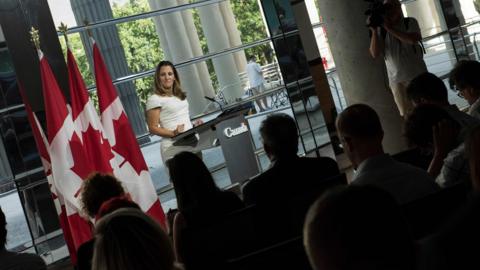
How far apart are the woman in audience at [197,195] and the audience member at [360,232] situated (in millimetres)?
2691

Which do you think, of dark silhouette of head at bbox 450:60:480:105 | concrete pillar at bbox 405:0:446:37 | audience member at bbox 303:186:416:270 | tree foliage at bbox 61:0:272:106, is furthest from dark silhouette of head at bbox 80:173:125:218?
concrete pillar at bbox 405:0:446:37

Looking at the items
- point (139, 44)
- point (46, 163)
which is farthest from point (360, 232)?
point (139, 44)

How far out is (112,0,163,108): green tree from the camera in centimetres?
763

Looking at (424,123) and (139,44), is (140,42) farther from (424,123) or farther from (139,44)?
(424,123)

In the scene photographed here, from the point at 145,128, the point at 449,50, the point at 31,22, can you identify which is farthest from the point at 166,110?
the point at 449,50

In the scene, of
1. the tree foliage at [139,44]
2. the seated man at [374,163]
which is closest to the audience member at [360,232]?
the seated man at [374,163]

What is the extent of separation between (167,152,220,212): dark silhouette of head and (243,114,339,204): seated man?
168 millimetres

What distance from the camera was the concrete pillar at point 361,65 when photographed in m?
7.92

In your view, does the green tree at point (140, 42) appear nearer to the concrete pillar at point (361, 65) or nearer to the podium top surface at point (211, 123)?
the podium top surface at point (211, 123)

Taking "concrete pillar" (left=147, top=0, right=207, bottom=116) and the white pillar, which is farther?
the white pillar

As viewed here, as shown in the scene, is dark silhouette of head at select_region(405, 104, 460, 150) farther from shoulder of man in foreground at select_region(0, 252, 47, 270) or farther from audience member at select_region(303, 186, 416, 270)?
audience member at select_region(303, 186, 416, 270)

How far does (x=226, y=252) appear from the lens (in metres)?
3.13

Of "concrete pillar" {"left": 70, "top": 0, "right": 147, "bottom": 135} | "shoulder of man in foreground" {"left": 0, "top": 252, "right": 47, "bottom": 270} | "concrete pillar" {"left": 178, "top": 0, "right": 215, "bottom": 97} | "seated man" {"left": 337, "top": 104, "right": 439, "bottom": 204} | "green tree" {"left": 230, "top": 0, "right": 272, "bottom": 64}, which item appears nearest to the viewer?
"seated man" {"left": 337, "top": 104, "right": 439, "bottom": 204}

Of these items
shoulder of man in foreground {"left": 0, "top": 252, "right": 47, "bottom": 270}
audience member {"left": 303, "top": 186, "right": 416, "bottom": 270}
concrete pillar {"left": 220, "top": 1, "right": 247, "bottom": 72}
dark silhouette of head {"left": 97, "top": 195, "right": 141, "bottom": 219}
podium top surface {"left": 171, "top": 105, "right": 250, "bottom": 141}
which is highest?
concrete pillar {"left": 220, "top": 1, "right": 247, "bottom": 72}
